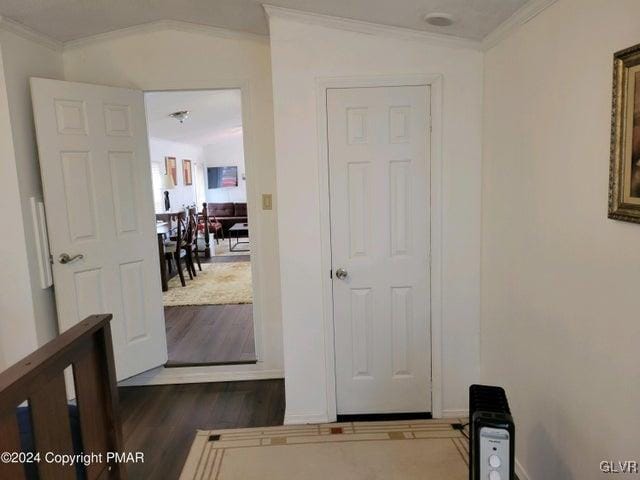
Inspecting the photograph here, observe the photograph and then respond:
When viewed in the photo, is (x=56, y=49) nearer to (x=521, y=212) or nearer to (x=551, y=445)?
(x=521, y=212)

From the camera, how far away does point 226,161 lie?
456 inches

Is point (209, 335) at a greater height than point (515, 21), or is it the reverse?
point (515, 21)

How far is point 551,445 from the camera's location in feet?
6.02

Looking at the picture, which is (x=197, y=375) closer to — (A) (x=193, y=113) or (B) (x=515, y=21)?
(B) (x=515, y=21)

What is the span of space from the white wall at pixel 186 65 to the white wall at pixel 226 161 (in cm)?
849

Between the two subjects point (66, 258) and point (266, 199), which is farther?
point (266, 199)

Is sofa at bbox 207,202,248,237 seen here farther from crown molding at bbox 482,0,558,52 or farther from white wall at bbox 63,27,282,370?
crown molding at bbox 482,0,558,52

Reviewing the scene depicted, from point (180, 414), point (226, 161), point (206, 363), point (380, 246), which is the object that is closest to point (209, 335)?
point (206, 363)

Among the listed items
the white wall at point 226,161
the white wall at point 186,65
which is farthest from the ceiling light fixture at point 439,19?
the white wall at point 226,161

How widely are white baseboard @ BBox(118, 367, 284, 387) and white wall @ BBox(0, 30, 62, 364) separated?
81 centimetres

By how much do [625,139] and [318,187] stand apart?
4.96 ft

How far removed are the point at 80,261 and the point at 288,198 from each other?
4.59 feet

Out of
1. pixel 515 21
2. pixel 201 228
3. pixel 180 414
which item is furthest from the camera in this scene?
pixel 201 228

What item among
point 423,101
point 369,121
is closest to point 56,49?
point 369,121
